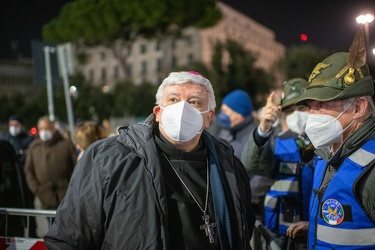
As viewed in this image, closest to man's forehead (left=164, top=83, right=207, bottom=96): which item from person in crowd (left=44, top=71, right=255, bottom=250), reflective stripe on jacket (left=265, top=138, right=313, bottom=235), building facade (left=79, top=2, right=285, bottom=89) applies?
person in crowd (left=44, top=71, right=255, bottom=250)

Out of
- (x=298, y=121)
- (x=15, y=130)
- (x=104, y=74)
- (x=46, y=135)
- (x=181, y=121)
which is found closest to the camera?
(x=181, y=121)

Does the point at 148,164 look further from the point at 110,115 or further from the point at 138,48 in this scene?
the point at 138,48

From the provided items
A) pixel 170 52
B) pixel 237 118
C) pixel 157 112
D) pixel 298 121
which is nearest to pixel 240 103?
pixel 237 118

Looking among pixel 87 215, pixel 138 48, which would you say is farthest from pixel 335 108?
pixel 138 48

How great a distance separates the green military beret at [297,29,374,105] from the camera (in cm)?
209

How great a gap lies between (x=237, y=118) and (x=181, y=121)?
2690 mm

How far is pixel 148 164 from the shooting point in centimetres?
207

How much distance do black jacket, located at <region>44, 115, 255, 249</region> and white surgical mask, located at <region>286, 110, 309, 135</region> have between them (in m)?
1.73

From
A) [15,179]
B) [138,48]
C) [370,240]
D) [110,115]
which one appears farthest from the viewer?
[138,48]

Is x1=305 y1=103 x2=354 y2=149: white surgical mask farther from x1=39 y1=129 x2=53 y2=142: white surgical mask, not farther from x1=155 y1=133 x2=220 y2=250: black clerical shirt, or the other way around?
x1=39 y1=129 x2=53 y2=142: white surgical mask

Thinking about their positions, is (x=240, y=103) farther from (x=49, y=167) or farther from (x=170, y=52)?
(x=170, y=52)

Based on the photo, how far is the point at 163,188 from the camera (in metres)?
2.05

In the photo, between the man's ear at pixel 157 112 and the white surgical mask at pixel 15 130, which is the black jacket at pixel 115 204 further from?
the white surgical mask at pixel 15 130

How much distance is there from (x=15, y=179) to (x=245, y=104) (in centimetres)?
280
